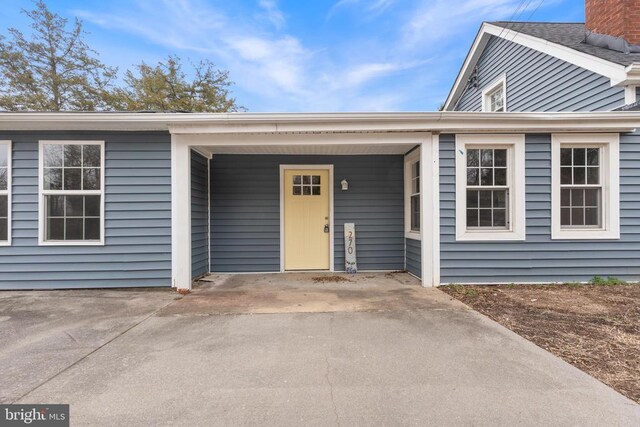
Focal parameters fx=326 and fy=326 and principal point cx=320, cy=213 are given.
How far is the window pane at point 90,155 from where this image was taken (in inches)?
191

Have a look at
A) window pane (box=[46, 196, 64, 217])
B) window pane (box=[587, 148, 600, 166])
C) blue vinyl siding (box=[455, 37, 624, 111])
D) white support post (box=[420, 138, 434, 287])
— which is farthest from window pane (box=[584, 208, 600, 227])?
window pane (box=[46, 196, 64, 217])

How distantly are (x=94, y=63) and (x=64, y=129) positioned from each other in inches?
486

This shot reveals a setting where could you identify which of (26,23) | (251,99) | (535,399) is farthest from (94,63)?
(535,399)

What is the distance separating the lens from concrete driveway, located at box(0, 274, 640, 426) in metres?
1.89

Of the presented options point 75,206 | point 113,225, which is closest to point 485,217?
point 113,225

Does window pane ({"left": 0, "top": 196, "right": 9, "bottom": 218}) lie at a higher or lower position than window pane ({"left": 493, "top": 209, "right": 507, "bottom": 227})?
higher

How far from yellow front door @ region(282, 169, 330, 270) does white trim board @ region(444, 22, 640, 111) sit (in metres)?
4.86

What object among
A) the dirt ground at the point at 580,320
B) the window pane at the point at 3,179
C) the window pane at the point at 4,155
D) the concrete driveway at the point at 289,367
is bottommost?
the concrete driveway at the point at 289,367

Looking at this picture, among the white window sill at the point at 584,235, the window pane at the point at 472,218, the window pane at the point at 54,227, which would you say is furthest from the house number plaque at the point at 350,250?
the window pane at the point at 54,227

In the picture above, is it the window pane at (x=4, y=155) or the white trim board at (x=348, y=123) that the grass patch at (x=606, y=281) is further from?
the window pane at (x=4, y=155)

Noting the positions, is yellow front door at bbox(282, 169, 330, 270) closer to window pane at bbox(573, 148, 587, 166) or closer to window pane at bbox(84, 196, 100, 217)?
window pane at bbox(84, 196, 100, 217)

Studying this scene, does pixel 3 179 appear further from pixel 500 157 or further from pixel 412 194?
pixel 500 157

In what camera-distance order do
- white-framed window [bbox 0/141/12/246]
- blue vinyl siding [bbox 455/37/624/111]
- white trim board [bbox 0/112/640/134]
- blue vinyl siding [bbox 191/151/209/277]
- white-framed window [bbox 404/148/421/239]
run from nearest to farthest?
white trim board [bbox 0/112/640/134]
white-framed window [bbox 0/141/12/246]
blue vinyl siding [bbox 191/151/209/277]
blue vinyl siding [bbox 455/37/624/111]
white-framed window [bbox 404/148/421/239]

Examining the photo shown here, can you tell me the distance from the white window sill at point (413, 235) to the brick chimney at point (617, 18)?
5.20 meters
